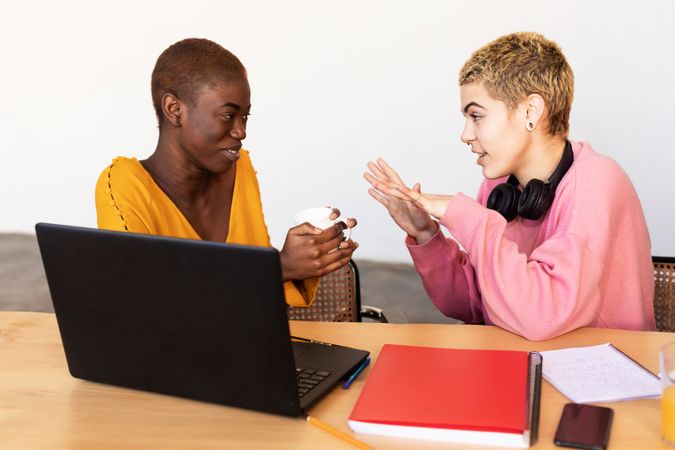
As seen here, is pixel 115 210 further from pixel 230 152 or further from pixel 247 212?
pixel 247 212

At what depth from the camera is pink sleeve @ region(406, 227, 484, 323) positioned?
6.02 ft

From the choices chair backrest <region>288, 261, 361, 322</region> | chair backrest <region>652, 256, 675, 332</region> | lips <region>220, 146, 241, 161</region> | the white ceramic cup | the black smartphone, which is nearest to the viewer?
the black smartphone

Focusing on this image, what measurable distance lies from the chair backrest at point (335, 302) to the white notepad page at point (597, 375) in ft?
2.31

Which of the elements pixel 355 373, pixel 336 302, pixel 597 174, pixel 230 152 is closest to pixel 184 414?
pixel 355 373

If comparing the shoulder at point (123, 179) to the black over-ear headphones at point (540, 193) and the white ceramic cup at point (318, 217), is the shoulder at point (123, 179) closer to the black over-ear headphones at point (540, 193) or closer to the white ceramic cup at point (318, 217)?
the white ceramic cup at point (318, 217)

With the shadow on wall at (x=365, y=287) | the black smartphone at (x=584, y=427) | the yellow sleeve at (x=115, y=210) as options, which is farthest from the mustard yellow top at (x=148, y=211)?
the shadow on wall at (x=365, y=287)

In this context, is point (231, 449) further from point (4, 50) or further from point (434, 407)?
point (4, 50)

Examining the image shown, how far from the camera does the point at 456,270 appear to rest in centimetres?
188

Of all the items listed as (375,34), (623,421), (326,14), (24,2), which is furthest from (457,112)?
(623,421)

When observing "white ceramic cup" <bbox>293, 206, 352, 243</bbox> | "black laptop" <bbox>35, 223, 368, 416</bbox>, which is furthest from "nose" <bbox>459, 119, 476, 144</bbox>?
"black laptop" <bbox>35, 223, 368, 416</bbox>

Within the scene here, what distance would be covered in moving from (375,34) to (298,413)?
292 centimetres

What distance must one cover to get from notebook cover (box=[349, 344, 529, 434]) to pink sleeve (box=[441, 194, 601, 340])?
136mm

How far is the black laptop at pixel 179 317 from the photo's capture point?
108 cm

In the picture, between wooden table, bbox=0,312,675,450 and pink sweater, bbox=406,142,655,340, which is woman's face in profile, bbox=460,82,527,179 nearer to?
pink sweater, bbox=406,142,655,340
